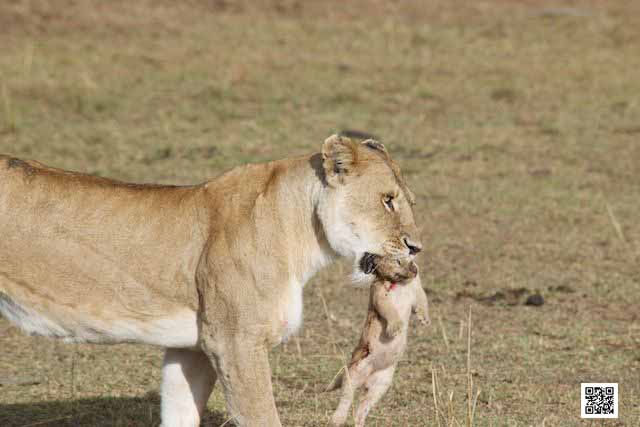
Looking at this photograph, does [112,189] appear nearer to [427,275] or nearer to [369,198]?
[369,198]

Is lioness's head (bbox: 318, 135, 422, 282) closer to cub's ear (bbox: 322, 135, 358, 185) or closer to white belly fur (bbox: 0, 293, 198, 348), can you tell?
cub's ear (bbox: 322, 135, 358, 185)

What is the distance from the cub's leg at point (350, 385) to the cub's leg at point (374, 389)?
4 centimetres

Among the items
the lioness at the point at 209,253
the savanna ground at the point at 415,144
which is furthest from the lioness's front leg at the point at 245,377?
the savanna ground at the point at 415,144

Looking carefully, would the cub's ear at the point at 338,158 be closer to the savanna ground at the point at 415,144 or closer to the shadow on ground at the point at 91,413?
the savanna ground at the point at 415,144

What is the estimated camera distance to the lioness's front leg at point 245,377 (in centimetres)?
428

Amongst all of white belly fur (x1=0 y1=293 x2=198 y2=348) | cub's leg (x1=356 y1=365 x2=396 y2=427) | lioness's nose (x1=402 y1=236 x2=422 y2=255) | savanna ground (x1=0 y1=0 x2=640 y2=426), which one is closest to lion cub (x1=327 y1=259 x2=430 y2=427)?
cub's leg (x1=356 y1=365 x2=396 y2=427)

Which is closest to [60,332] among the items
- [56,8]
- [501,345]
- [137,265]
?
[137,265]

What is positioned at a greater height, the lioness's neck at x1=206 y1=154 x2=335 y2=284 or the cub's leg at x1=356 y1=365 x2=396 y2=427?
the lioness's neck at x1=206 y1=154 x2=335 y2=284

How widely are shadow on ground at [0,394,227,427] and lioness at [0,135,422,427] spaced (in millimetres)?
1320

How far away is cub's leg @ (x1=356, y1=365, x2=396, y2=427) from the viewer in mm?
5334

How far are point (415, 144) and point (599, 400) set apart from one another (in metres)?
6.11

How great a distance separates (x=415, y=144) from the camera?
1180 cm

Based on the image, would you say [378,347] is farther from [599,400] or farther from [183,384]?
[599,400]

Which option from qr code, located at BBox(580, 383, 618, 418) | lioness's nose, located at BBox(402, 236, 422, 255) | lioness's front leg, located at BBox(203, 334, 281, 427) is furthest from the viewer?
qr code, located at BBox(580, 383, 618, 418)
